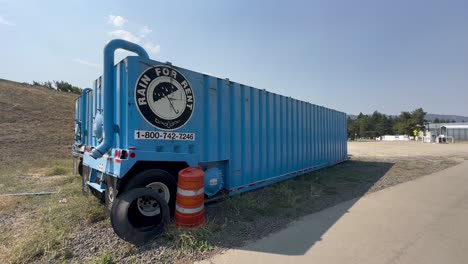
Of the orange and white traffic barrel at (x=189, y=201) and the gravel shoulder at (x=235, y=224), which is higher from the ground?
the orange and white traffic barrel at (x=189, y=201)

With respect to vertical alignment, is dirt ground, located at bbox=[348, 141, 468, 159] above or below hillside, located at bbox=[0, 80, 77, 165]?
below

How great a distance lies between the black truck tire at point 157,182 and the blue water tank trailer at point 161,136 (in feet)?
0.05

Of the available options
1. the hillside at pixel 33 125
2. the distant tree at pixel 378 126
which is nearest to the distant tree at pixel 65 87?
the hillside at pixel 33 125

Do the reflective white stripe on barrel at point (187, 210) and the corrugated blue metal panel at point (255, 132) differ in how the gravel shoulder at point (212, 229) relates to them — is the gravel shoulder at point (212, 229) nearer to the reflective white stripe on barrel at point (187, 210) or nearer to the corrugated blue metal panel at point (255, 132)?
the reflective white stripe on barrel at point (187, 210)

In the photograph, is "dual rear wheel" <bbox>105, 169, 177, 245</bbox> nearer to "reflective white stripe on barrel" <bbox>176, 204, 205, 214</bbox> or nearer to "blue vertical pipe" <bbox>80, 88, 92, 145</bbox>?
"reflective white stripe on barrel" <bbox>176, 204, 205, 214</bbox>

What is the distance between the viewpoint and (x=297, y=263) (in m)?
3.60

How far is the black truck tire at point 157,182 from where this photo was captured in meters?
4.63

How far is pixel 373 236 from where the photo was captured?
4527 mm

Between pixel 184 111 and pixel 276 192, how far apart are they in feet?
11.5

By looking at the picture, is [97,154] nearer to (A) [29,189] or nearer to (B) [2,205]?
(B) [2,205]

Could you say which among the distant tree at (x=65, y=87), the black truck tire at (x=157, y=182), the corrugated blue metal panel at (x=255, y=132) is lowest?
the black truck tire at (x=157, y=182)

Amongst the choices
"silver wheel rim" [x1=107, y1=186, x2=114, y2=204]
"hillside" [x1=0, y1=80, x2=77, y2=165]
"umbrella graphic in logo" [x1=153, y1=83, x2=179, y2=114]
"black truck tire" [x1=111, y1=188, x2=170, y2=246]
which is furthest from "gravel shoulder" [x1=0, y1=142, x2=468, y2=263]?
"hillside" [x1=0, y1=80, x2=77, y2=165]

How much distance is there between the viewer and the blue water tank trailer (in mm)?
4590

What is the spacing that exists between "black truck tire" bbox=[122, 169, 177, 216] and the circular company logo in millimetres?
846
